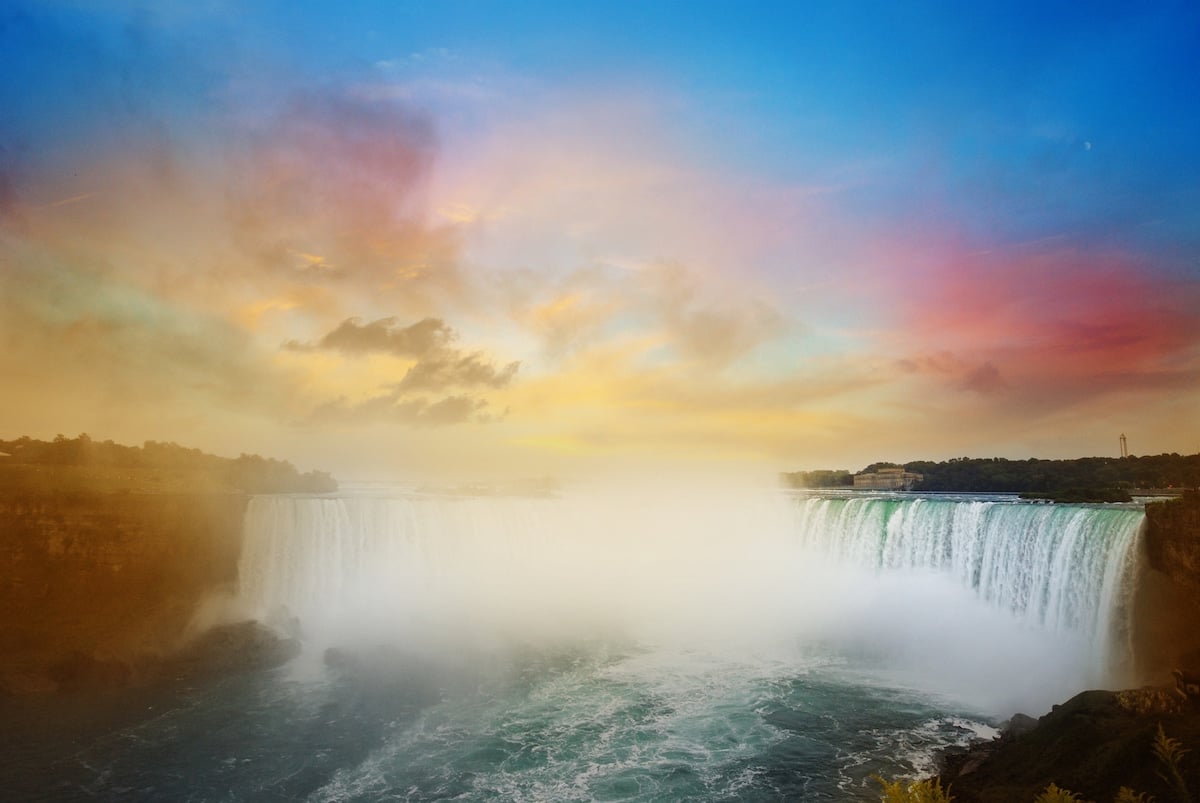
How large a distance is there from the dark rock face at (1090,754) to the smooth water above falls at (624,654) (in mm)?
1681

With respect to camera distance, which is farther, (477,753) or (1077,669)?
(1077,669)

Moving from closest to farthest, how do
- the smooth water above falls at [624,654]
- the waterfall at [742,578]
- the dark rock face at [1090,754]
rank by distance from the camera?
the dark rock face at [1090,754] → the smooth water above falls at [624,654] → the waterfall at [742,578]

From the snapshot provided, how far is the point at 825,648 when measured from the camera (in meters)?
26.6

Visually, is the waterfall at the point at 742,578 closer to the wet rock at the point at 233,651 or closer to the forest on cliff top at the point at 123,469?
the wet rock at the point at 233,651

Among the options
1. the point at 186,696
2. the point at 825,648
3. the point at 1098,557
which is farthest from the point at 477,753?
the point at 1098,557

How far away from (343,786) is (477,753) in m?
3.30

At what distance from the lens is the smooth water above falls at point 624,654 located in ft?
53.3

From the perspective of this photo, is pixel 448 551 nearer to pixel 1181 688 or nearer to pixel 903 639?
pixel 903 639

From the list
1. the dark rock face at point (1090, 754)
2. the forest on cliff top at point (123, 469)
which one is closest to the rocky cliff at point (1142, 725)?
the dark rock face at point (1090, 754)

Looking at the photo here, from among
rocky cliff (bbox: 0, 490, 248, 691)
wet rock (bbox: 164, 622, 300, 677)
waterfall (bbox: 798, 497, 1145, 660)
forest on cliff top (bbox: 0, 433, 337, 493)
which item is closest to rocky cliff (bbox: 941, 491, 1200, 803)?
waterfall (bbox: 798, 497, 1145, 660)

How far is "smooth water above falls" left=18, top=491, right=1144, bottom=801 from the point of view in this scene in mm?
16250

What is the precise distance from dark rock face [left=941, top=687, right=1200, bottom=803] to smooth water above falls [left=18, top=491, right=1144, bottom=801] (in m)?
1.68

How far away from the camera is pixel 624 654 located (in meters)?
26.8

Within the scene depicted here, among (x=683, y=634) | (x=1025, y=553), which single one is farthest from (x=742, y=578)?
(x=1025, y=553)
